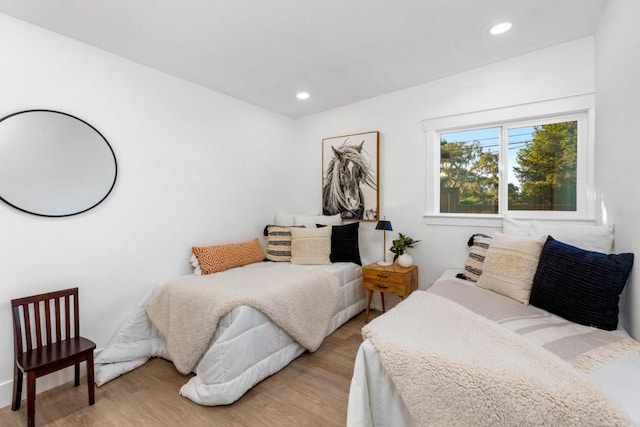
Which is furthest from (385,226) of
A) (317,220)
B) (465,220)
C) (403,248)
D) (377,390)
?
(377,390)

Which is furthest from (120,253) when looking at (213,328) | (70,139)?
(213,328)

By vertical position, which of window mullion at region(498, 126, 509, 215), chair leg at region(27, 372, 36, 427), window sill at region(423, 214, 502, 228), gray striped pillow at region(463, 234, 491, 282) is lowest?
chair leg at region(27, 372, 36, 427)

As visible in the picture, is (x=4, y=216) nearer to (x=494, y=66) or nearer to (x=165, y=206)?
(x=165, y=206)

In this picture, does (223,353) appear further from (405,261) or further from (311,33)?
(311,33)

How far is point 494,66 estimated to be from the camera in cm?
265

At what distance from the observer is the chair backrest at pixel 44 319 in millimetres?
1833

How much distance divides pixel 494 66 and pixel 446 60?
0.47m

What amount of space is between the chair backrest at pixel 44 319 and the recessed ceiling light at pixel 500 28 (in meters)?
3.46

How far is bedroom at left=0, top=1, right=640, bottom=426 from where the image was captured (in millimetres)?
1884

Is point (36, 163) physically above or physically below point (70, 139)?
below

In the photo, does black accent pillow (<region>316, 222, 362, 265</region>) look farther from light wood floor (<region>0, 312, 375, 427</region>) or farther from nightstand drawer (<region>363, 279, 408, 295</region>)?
light wood floor (<region>0, 312, 375, 427</region>)

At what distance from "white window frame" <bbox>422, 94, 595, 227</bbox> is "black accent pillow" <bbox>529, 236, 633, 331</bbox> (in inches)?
38.6

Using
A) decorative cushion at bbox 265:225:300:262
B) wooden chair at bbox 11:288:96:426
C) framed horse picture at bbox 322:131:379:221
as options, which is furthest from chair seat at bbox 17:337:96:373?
framed horse picture at bbox 322:131:379:221

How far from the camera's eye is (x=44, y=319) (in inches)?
79.9
